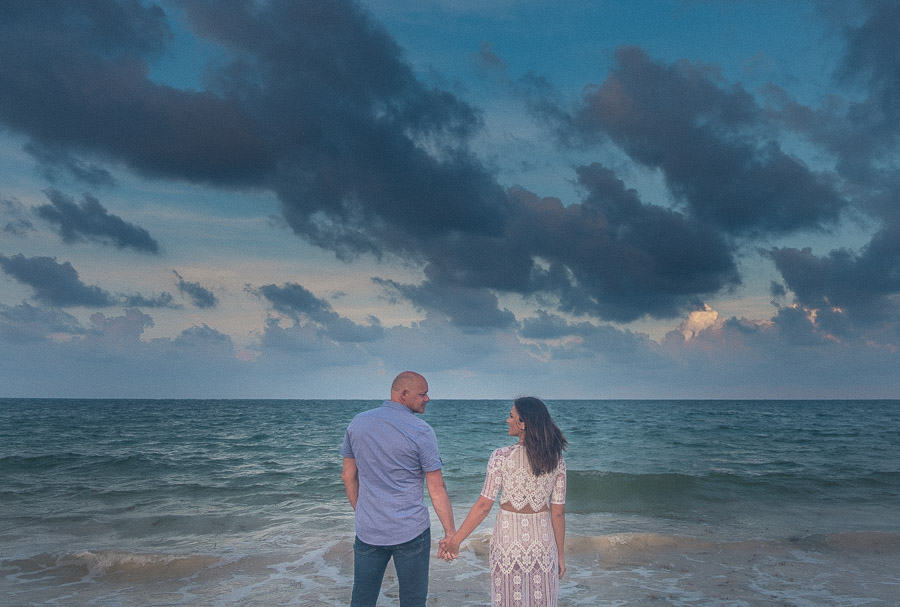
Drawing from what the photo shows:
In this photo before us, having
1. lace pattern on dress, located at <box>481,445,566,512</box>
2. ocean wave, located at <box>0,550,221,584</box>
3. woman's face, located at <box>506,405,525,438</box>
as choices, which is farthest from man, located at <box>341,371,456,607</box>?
ocean wave, located at <box>0,550,221,584</box>

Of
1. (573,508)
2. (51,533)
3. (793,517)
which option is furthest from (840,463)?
(51,533)

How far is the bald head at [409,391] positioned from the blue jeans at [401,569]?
3.19 ft

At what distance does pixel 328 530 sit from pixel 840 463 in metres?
20.7

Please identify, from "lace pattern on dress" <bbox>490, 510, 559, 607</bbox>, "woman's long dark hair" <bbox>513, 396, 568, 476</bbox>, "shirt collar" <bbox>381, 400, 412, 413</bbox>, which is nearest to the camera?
"woman's long dark hair" <bbox>513, 396, 568, 476</bbox>

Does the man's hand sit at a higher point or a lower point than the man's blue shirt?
lower

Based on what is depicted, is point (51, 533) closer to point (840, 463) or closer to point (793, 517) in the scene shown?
point (793, 517)

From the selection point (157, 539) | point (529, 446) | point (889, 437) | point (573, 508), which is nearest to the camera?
point (529, 446)

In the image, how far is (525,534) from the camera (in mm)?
4434

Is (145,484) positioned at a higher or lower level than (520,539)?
lower

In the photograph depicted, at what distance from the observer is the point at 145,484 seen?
1780 cm

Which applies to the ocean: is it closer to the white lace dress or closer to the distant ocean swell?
the distant ocean swell

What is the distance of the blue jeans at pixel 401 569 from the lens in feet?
14.6

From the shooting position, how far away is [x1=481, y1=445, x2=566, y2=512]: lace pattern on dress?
4391mm

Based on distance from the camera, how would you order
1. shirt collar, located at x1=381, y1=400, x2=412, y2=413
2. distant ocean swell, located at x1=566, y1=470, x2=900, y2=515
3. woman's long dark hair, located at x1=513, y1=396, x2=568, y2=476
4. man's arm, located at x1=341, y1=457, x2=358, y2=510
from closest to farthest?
woman's long dark hair, located at x1=513, y1=396, x2=568, y2=476 < shirt collar, located at x1=381, y1=400, x2=412, y2=413 < man's arm, located at x1=341, y1=457, x2=358, y2=510 < distant ocean swell, located at x1=566, y1=470, x2=900, y2=515
